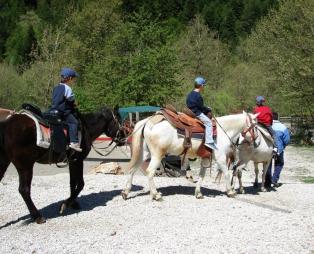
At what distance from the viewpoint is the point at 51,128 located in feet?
28.3

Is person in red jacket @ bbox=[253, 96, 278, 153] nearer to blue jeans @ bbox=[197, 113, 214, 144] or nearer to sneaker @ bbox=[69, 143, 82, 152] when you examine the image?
blue jeans @ bbox=[197, 113, 214, 144]

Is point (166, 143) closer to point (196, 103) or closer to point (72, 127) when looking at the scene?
point (196, 103)

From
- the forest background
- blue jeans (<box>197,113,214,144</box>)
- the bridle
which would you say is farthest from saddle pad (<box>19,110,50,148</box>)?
the forest background

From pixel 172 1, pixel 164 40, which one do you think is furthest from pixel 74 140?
pixel 172 1

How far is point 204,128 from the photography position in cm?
1033

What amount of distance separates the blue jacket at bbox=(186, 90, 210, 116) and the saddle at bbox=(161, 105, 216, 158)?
0.39 ft

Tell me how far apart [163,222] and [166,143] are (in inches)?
88.4

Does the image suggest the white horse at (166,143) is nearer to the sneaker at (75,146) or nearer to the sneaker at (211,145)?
the sneaker at (211,145)

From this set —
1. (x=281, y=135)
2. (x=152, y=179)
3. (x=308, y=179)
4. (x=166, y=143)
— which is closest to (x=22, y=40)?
(x=308, y=179)

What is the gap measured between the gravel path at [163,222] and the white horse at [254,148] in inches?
30.1

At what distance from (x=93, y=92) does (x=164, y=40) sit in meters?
7.15

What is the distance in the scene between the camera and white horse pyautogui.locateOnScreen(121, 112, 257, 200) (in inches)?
390

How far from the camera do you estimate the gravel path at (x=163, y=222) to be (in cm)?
688

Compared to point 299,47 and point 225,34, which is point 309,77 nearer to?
point 299,47
